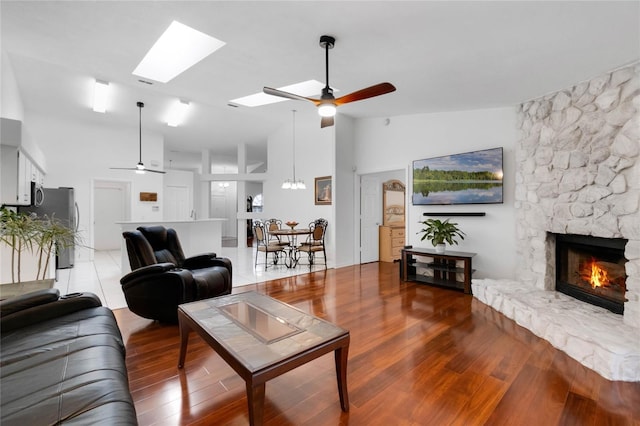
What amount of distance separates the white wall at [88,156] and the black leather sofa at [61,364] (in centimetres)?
526

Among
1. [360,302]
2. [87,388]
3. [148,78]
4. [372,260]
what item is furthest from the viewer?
[372,260]

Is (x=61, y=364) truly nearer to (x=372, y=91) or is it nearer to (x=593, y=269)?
(x=372, y=91)

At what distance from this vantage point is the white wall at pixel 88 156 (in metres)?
6.45

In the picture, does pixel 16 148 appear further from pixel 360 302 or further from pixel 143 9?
pixel 360 302

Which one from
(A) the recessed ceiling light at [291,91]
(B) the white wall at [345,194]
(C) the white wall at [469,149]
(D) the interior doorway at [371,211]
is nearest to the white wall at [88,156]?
(A) the recessed ceiling light at [291,91]

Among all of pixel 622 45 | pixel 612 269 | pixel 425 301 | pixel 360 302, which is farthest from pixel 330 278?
pixel 622 45

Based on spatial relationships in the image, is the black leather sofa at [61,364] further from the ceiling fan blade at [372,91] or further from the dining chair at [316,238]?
the dining chair at [316,238]

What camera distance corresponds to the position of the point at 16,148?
2.78m

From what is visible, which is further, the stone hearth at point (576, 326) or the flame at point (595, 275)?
the flame at point (595, 275)

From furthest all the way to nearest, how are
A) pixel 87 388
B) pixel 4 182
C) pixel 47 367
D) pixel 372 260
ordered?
pixel 372 260, pixel 4 182, pixel 47 367, pixel 87 388

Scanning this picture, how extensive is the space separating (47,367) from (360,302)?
3.09m

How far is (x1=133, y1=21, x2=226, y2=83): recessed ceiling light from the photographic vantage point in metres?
3.18

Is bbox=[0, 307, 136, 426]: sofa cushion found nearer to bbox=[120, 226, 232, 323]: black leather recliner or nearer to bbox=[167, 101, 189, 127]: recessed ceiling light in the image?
bbox=[120, 226, 232, 323]: black leather recliner

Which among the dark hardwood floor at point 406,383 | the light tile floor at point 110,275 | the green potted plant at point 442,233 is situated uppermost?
the green potted plant at point 442,233
